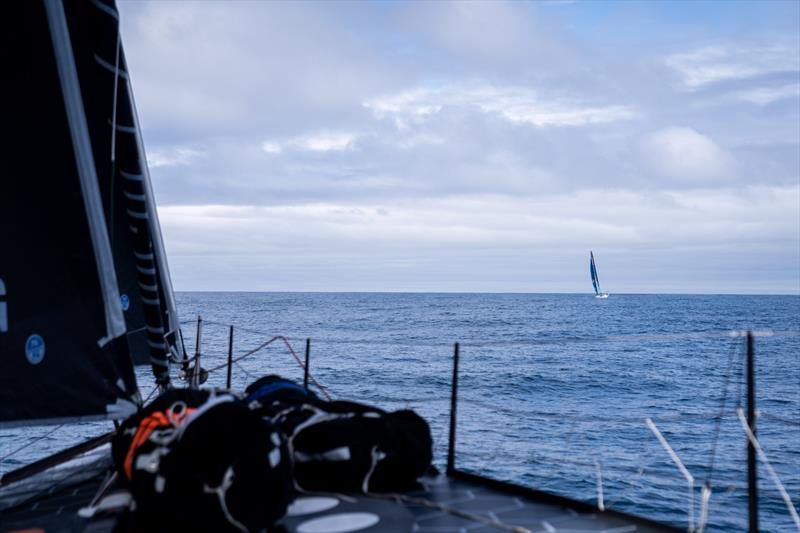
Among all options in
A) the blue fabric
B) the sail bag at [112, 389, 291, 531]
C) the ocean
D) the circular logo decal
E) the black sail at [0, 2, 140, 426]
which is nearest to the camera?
the sail bag at [112, 389, 291, 531]

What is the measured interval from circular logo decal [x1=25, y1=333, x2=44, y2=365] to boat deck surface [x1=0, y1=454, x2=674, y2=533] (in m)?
1.01

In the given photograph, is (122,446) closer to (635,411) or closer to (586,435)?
(586,435)

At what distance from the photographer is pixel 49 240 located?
4.64 metres

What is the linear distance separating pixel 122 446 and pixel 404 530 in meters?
1.99

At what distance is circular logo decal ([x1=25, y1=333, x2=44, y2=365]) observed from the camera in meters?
4.64

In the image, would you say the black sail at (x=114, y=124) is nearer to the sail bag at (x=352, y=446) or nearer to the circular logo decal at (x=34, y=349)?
the circular logo decal at (x=34, y=349)

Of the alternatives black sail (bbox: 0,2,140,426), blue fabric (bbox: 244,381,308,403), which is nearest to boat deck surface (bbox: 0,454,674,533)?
black sail (bbox: 0,2,140,426)

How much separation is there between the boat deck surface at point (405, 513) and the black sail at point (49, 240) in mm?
648

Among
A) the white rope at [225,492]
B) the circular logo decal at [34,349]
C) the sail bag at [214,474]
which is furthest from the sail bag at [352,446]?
the circular logo decal at [34,349]

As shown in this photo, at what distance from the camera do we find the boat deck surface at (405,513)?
4207 mm

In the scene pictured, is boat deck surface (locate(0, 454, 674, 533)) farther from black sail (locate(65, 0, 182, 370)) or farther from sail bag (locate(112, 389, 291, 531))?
black sail (locate(65, 0, 182, 370))

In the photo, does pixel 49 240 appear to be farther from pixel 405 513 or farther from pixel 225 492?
pixel 405 513

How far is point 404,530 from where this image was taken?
414 cm

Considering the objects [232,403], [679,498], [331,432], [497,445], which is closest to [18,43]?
[232,403]
